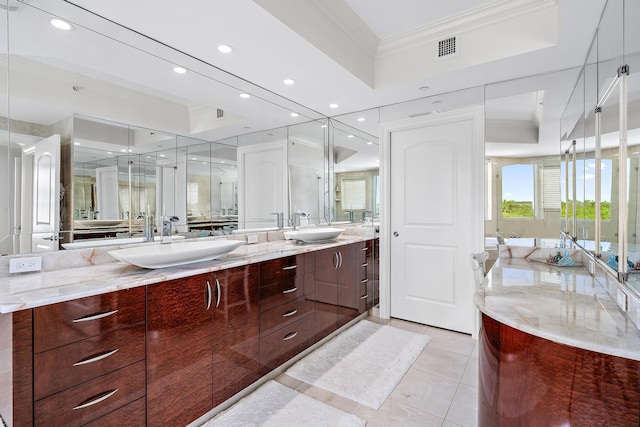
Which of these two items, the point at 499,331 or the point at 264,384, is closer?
the point at 499,331

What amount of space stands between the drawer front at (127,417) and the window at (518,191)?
293cm

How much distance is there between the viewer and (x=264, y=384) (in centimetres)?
220

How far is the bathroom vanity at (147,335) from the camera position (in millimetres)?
1183

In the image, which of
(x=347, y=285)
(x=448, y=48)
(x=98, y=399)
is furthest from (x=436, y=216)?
(x=98, y=399)

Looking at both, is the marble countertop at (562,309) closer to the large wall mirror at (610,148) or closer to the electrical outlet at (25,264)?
the large wall mirror at (610,148)

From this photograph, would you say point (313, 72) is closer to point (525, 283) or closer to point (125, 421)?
point (525, 283)

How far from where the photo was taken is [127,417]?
142 cm

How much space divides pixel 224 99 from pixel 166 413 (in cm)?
222

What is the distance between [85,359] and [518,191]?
10.3 ft

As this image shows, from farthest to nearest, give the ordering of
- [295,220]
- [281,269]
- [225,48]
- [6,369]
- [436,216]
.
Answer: [295,220] → [436,216] → [281,269] → [225,48] → [6,369]

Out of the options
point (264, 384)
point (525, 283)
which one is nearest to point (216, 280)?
point (264, 384)

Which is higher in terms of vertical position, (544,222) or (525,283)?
(544,222)

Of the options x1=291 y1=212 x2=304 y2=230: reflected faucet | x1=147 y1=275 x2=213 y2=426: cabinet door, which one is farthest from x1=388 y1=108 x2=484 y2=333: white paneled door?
x1=147 y1=275 x2=213 y2=426: cabinet door

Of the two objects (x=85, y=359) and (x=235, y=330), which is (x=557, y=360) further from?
(x=85, y=359)
